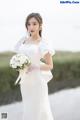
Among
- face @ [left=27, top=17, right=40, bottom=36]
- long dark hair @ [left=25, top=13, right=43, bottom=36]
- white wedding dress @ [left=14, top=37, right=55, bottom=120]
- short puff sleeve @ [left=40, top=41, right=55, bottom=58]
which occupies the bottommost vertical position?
white wedding dress @ [left=14, top=37, right=55, bottom=120]

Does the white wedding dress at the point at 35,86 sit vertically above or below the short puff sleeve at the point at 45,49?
below

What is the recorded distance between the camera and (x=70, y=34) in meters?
3.08

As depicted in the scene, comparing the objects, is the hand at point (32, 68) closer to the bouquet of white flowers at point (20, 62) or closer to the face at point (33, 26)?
the bouquet of white flowers at point (20, 62)

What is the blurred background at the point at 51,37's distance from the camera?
3018 mm

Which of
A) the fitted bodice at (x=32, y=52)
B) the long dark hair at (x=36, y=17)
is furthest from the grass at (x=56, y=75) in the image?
the long dark hair at (x=36, y=17)

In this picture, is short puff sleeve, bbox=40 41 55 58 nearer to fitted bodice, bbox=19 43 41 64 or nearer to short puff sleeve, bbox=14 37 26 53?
fitted bodice, bbox=19 43 41 64

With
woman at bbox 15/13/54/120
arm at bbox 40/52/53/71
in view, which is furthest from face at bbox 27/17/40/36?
arm at bbox 40/52/53/71

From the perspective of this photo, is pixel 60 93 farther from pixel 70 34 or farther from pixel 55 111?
pixel 70 34

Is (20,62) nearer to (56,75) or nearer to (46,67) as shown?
(46,67)

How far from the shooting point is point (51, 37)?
3.05 m

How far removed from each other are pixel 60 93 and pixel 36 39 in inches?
14.9

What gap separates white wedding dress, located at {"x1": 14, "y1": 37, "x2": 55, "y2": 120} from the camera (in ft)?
9.70

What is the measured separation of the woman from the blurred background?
41 mm

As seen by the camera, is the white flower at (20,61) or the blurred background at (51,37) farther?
the blurred background at (51,37)
